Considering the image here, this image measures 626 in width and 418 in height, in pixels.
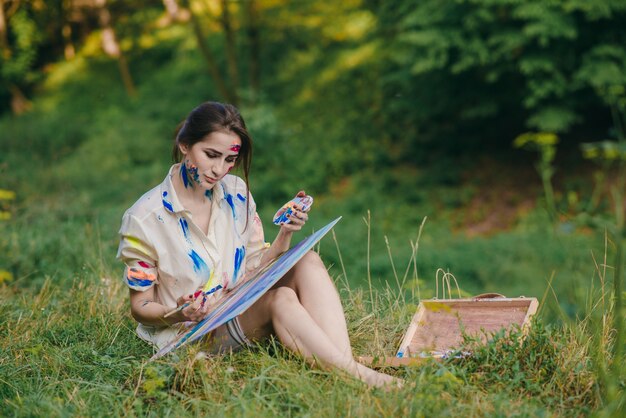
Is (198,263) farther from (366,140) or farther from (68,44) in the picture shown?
(68,44)

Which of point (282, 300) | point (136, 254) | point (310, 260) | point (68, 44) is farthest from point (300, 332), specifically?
point (68, 44)

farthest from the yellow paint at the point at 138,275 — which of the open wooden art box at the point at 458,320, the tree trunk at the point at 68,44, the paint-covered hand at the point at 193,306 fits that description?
the tree trunk at the point at 68,44

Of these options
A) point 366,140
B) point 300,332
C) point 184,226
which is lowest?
point 366,140

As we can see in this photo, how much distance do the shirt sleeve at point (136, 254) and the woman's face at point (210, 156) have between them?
0.33 meters

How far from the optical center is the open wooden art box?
127 inches

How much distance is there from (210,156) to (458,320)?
1.32 meters

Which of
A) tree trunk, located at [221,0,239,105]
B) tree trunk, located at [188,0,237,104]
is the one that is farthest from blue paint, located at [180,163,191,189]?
tree trunk, located at [188,0,237,104]

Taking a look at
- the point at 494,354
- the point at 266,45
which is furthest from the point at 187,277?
the point at 266,45

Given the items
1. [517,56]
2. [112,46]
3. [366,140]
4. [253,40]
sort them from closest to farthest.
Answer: [517,56], [366,140], [253,40], [112,46]

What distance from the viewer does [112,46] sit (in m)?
17.2

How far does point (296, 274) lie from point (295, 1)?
1192cm

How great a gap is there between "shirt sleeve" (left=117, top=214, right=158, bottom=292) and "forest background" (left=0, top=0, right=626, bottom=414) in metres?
0.38

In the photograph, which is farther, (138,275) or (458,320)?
(458,320)

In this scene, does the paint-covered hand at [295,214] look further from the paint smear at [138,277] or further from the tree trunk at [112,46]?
the tree trunk at [112,46]
